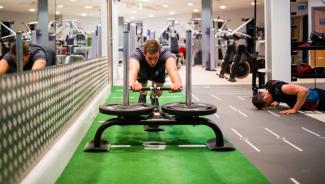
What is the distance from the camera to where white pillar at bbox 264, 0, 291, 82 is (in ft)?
21.4

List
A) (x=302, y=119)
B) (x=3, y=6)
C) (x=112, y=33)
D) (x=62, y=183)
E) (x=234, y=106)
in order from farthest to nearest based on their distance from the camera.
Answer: (x=112, y=33) → (x=234, y=106) → (x=302, y=119) → (x=62, y=183) → (x=3, y=6)

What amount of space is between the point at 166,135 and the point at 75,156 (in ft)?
3.64

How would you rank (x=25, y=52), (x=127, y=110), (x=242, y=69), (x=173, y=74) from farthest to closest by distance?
(x=242, y=69), (x=173, y=74), (x=127, y=110), (x=25, y=52)

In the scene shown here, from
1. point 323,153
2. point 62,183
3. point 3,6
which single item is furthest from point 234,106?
point 3,6

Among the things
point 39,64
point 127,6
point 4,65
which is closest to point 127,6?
point 127,6

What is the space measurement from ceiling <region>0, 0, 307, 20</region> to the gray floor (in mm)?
2047

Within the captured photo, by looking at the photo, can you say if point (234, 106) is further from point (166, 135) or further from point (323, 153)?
point (323, 153)

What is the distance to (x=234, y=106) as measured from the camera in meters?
5.89

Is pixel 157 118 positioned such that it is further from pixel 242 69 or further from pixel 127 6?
pixel 127 6

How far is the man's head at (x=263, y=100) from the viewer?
17.0 feet

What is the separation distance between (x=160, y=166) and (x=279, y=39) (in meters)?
4.36

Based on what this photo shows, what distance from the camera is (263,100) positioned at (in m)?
5.25

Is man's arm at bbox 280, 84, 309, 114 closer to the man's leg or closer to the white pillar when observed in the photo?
the white pillar

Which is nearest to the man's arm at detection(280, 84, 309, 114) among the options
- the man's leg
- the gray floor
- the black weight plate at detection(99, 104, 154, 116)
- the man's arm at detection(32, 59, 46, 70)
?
the gray floor
